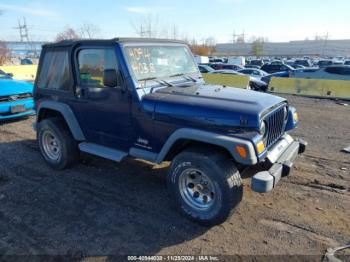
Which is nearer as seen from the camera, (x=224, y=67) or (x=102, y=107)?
(x=102, y=107)

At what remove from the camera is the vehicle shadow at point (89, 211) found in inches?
122

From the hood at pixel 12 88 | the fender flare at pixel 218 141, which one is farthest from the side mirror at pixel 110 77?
the hood at pixel 12 88

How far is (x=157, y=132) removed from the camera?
11.9 feet

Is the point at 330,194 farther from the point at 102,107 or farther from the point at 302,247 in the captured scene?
the point at 102,107

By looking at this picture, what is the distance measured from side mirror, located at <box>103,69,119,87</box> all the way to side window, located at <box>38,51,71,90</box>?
1.10 metres

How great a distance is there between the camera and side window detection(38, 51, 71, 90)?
14.8 ft

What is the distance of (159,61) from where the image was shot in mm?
4113

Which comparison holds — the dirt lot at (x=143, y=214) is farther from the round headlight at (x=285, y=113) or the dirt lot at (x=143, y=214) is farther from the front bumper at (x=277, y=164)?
the round headlight at (x=285, y=113)

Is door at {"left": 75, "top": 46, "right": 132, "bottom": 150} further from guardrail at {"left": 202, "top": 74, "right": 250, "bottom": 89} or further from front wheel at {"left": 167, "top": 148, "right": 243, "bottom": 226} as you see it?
guardrail at {"left": 202, "top": 74, "right": 250, "bottom": 89}

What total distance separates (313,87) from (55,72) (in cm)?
1148

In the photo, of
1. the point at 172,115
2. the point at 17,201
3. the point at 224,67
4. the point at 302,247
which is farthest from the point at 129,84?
the point at 224,67

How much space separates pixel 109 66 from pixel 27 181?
7.55 feet

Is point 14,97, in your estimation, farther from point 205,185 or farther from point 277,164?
point 277,164

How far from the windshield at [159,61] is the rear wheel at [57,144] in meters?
1.83
